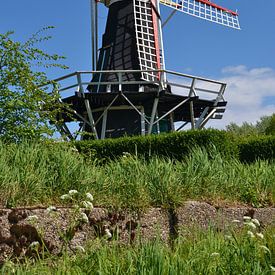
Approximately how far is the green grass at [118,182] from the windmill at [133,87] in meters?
12.8

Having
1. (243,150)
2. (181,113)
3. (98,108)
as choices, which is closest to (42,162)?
(243,150)

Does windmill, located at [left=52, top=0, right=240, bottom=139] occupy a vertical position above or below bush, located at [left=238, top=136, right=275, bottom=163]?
above

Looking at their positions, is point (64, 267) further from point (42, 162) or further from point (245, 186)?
point (245, 186)

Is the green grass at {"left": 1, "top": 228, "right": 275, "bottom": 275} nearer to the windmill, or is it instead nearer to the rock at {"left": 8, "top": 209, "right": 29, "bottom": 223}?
the rock at {"left": 8, "top": 209, "right": 29, "bottom": 223}

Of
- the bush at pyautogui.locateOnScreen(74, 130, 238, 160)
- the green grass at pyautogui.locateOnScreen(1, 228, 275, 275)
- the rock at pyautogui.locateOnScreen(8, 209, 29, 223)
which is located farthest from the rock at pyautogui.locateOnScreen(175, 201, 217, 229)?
the bush at pyautogui.locateOnScreen(74, 130, 238, 160)

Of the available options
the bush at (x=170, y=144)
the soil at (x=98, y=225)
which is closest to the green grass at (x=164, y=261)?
the soil at (x=98, y=225)

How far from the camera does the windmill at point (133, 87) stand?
60.0 feet

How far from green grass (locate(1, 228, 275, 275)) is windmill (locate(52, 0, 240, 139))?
14.8 m

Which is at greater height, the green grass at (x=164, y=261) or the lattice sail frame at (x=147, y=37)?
the lattice sail frame at (x=147, y=37)

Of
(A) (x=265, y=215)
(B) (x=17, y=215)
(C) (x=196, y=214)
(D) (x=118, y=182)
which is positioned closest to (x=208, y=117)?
(A) (x=265, y=215)

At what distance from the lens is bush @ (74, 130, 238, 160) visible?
943cm

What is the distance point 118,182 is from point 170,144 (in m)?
5.98

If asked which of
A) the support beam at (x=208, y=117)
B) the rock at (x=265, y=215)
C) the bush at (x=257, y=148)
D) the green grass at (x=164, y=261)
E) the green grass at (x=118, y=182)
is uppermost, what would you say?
the support beam at (x=208, y=117)

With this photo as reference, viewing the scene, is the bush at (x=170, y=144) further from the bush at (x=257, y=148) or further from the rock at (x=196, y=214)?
the rock at (x=196, y=214)
